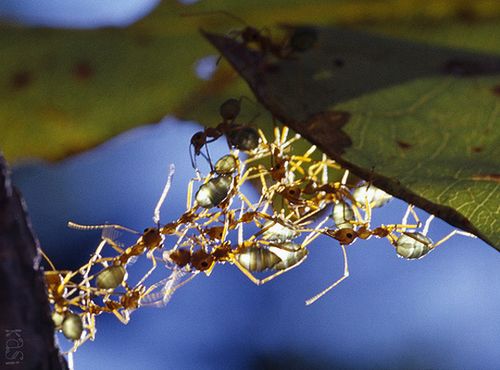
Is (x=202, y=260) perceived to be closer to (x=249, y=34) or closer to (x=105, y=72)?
(x=249, y=34)

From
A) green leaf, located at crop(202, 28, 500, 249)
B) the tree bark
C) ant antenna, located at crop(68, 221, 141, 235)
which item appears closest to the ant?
ant antenna, located at crop(68, 221, 141, 235)

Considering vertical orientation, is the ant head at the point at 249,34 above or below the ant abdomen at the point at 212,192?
below

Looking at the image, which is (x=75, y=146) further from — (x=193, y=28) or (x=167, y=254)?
(x=167, y=254)

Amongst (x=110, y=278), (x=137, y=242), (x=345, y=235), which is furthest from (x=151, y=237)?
(x=345, y=235)

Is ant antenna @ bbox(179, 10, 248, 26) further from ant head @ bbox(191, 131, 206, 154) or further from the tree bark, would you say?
the tree bark

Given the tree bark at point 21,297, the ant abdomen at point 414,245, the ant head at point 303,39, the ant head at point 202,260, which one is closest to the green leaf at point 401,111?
the ant head at point 303,39

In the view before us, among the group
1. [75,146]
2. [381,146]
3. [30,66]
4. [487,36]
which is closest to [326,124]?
[381,146]

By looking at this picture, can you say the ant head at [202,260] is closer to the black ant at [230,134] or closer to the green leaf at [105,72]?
the black ant at [230,134]
